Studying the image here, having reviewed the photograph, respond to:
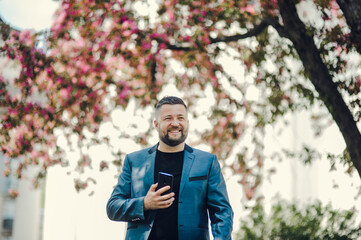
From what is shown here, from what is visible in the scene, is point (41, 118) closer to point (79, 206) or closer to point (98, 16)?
point (98, 16)

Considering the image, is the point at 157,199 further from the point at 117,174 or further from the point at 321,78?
the point at 117,174

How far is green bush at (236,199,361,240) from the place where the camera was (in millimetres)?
4660

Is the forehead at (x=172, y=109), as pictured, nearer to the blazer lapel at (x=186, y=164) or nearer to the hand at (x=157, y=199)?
the blazer lapel at (x=186, y=164)

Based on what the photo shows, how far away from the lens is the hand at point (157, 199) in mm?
2160

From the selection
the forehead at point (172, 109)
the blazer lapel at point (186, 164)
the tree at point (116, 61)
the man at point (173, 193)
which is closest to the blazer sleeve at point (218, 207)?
the man at point (173, 193)

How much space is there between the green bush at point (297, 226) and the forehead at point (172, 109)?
108 inches

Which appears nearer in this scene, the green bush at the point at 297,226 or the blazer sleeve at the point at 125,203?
the blazer sleeve at the point at 125,203

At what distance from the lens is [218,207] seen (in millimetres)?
2281

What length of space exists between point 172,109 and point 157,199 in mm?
461

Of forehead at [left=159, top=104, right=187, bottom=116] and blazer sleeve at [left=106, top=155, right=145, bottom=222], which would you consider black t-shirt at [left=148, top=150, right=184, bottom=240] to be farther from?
forehead at [left=159, top=104, right=187, bottom=116]

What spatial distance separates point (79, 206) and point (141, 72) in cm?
196

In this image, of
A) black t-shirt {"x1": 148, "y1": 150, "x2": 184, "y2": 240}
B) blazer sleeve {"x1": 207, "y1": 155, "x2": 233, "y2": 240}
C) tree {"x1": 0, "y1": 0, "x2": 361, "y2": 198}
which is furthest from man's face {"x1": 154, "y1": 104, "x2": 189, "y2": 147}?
tree {"x1": 0, "y1": 0, "x2": 361, "y2": 198}

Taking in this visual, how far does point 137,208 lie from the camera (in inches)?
87.7

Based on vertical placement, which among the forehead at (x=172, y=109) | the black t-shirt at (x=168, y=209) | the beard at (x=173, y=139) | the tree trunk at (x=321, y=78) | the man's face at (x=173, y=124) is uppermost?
the tree trunk at (x=321, y=78)
